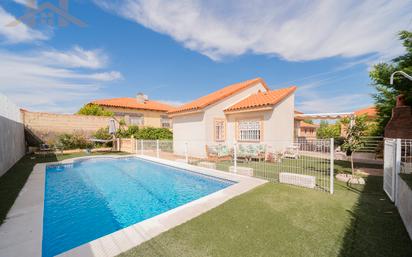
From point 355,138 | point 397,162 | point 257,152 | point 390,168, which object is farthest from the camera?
point 257,152

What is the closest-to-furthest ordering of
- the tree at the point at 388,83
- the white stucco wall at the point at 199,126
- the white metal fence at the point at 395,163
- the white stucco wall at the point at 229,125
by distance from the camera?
the white metal fence at the point at 395,163 < the tree at the point at 388,83 < the white stucco wall at the point at 229,125 < the white stucco wall at the point at 199,126

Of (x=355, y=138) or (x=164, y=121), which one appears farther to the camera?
(x=164, y=121)

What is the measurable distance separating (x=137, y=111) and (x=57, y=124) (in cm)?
1214

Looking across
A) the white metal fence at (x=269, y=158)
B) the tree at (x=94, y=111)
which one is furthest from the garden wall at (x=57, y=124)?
the white metal fence at (x=269, y=158)

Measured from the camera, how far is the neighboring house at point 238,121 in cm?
1502

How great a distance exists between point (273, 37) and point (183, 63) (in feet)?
43.9

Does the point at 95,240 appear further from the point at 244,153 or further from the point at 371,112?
the point at 371,112

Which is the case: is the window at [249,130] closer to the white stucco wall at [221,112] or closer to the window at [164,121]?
the white stucco wall at [221,112]

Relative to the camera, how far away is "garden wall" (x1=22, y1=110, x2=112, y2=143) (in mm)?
20423

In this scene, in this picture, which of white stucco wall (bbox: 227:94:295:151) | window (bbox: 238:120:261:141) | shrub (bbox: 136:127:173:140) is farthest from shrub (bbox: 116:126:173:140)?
window (bbox: 238:120:261:141)

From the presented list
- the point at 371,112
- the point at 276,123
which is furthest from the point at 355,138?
the point at 371,112

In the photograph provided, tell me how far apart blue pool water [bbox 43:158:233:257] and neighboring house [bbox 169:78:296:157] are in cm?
489

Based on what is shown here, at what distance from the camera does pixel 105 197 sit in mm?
8055

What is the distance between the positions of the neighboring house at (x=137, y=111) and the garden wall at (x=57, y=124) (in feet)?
18.8
